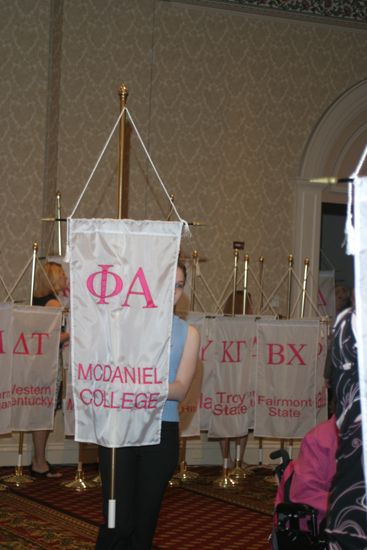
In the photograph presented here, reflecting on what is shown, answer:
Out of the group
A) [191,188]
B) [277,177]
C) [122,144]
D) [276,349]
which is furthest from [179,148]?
[122,144]

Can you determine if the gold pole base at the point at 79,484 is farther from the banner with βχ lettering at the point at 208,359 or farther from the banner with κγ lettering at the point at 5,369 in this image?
the banner with βχ lettering at the point at 208,359

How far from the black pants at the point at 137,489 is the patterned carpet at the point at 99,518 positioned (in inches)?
59.8

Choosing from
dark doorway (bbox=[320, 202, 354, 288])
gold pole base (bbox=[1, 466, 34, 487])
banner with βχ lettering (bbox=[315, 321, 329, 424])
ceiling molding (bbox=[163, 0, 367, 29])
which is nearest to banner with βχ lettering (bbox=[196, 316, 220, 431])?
banner with βχ lettering (bbox=[315, 321, 329, 424])

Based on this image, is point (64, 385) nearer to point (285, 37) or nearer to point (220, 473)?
point (220, 473)

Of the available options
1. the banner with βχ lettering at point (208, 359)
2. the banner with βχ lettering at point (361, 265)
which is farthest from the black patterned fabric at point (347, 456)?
A: the banner with βχ lettering at point (208, 359)

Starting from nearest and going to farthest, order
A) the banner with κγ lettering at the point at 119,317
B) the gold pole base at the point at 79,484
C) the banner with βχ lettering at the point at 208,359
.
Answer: the banner with κγ lettering at the point at 119,317 → the gold pole base at the point at 79,484 → the banner with βχ lettering at the point at 208,359

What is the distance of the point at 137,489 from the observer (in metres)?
3.47

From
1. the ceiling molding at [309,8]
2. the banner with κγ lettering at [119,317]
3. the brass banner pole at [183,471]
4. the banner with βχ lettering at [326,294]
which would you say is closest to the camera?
the banner with κγ lettering at [119,317]

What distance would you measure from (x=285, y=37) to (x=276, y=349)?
10.5 ft

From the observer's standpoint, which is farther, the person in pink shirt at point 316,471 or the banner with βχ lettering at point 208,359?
the banner with βχ lettering at point 208,359

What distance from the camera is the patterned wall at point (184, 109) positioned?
7.73 meters

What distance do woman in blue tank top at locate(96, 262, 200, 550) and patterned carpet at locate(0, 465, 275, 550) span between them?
59.9 inches

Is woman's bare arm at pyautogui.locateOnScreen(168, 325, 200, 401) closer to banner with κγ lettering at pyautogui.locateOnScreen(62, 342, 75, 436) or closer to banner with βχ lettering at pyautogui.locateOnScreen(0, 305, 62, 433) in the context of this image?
banner with βχ lettering at pyautogui.locateOnScreen(0, 305, 62, 433)

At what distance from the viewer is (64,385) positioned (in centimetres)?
693
